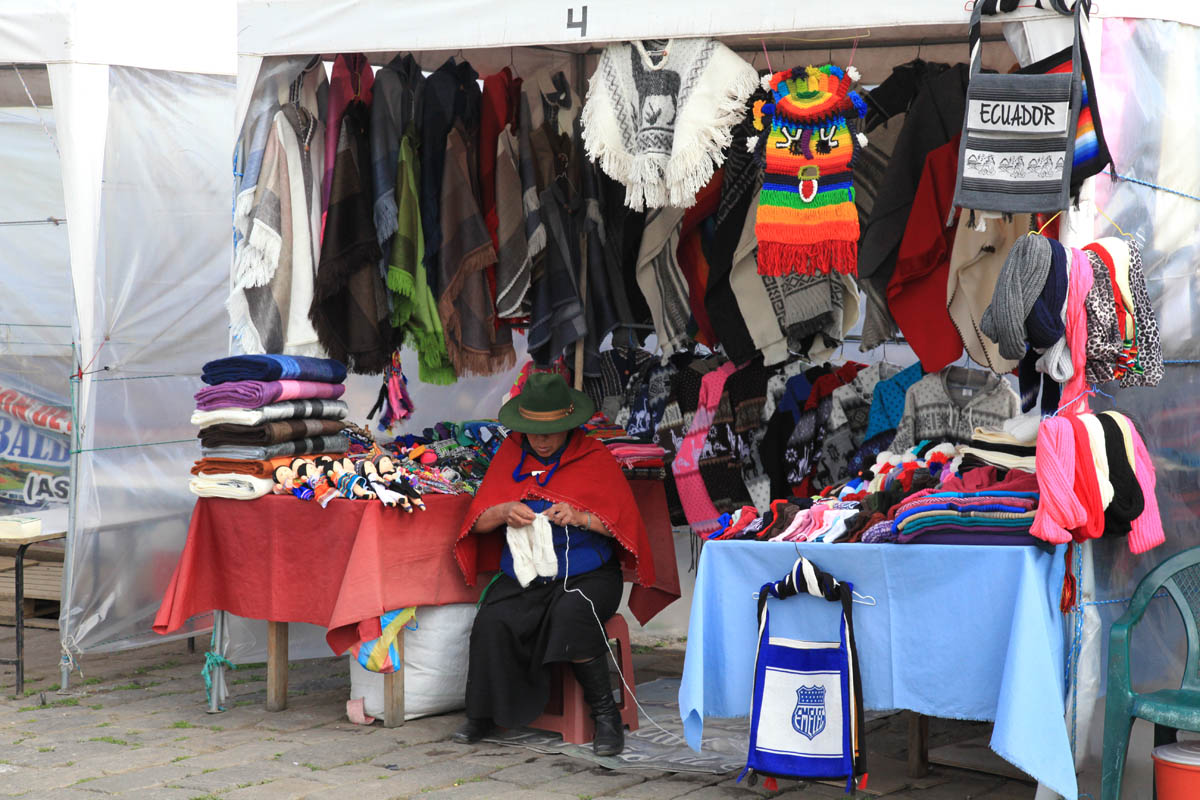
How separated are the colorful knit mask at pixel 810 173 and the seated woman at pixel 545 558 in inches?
40.5

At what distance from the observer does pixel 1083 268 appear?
3.69 m

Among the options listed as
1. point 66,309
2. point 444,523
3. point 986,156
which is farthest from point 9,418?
Answer: point 986,156

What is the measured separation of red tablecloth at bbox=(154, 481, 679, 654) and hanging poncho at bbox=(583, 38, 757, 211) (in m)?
1.51

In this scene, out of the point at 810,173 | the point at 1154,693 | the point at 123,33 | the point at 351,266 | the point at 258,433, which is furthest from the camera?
the point at 123,33

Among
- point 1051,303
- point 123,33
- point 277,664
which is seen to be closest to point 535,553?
point 277,664

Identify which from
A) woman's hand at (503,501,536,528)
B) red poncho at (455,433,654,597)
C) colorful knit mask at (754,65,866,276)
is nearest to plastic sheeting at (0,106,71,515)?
red poncho at (455,433,654,597)

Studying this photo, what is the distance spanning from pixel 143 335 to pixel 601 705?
281 centimetres

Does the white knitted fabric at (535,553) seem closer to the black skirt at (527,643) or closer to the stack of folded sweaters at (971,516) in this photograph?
the black skirt at (527,643)

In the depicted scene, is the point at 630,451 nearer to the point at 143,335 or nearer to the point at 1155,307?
the point at 143,335

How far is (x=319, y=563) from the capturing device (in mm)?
5234

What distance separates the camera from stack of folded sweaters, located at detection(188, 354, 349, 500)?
207 inches

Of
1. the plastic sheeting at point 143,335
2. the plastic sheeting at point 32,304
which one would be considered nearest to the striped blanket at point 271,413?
the plastic sheeting at point 143,335

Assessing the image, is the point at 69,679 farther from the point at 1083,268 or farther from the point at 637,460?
the point at 1083,268

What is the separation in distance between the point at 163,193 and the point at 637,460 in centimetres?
254
